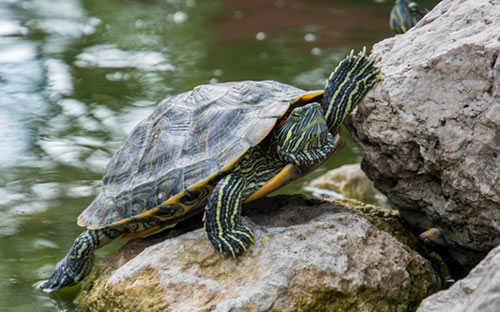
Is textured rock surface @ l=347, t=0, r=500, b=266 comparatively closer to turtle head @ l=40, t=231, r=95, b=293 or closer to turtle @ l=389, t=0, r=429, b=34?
turtle head @ l=40, t=231, r=95, b=293

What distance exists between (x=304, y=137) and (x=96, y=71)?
4.66m

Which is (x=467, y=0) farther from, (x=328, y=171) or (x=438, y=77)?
(x=328, y=171)

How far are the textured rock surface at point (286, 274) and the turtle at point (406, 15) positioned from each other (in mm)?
2540

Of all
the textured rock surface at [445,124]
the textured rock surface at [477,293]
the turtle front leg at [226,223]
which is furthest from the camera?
the turtle front leg at [226,223]

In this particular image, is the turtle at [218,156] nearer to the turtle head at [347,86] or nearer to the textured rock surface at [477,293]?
the turtle head at [347,86]

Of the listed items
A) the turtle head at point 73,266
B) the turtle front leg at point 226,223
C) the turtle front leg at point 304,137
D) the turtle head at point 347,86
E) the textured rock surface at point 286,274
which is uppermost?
the turtle head at point 347,86

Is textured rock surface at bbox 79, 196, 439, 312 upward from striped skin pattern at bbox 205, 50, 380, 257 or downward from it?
downward

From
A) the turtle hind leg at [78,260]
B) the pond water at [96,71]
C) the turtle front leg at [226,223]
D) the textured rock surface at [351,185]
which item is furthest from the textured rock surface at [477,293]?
the textured rock surface at [351,185]

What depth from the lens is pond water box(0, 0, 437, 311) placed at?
12.5 feet

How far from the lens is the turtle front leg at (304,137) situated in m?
2.65

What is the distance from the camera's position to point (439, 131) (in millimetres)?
2432

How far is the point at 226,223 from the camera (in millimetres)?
2523

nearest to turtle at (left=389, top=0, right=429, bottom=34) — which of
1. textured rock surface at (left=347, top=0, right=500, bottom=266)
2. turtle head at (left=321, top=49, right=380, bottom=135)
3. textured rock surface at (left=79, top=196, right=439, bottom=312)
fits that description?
textured rock surface at (left=347, top=0, right=500, bottom=266)

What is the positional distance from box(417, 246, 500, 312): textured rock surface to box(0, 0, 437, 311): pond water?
192 centimetres
